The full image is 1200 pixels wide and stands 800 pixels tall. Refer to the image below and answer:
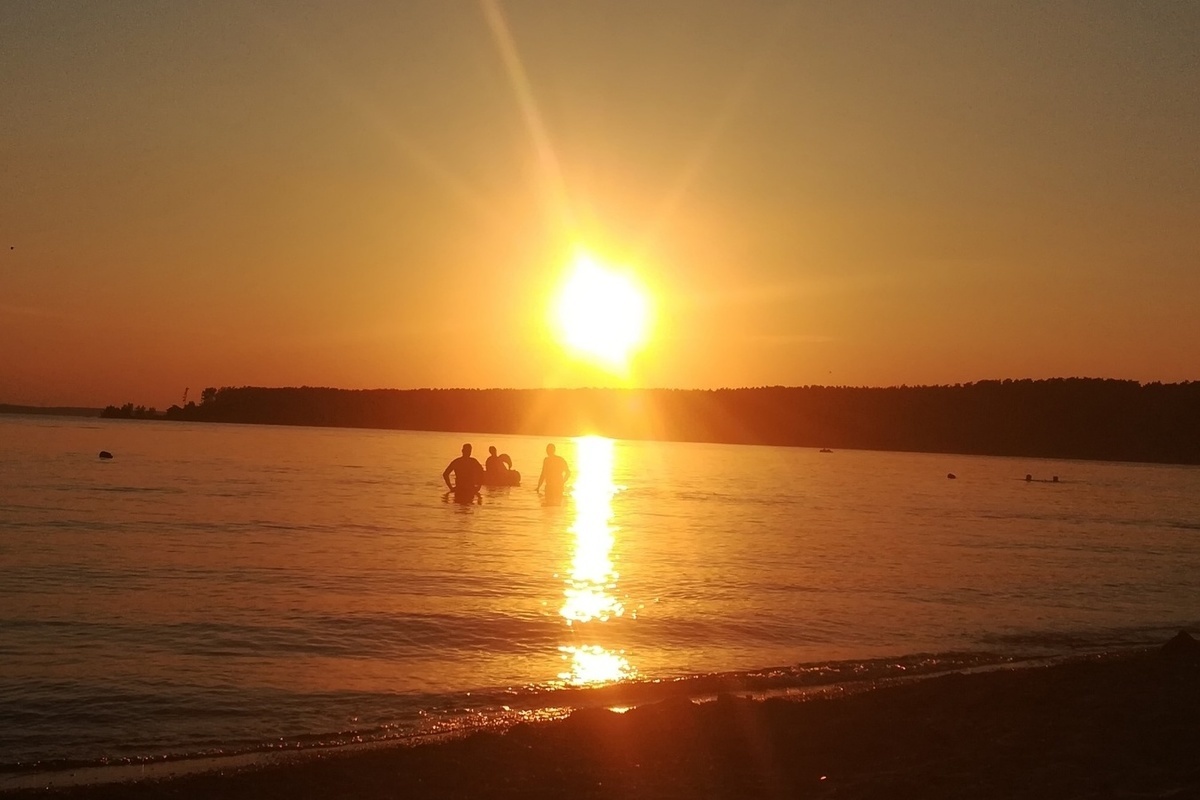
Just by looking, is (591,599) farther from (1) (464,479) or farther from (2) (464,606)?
(1) (464,479)

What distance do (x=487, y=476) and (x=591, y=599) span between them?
23.1 metres

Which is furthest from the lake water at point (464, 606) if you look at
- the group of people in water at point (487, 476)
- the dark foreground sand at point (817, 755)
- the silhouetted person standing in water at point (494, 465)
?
the silhouetted person standing in water at point (494, 465)

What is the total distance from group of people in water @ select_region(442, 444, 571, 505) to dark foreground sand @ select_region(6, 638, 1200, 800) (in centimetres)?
2142

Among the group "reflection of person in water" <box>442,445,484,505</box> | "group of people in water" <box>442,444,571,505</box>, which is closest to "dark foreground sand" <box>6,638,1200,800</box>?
"group of people in water" <box>442,444,571,505</box>

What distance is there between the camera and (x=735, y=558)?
21.5 meters

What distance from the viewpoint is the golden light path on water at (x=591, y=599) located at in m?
11.3

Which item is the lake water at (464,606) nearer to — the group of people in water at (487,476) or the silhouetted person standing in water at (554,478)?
the group of people in water at (487,476)

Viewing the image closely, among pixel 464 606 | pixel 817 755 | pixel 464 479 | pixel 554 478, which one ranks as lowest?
pixel 817 755

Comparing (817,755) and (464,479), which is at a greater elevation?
(464,479)

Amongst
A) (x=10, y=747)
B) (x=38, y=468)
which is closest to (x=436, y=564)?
(x=10, y=747)

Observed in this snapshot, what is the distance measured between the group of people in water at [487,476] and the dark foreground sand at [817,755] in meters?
21.4

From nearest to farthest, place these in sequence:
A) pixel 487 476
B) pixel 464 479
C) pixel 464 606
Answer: pixel 464 606 < pixel 464 479 < pixel 487 476

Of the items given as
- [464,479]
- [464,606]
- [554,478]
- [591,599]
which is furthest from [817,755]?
[554,478]

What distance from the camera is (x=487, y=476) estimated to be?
3853 cm
